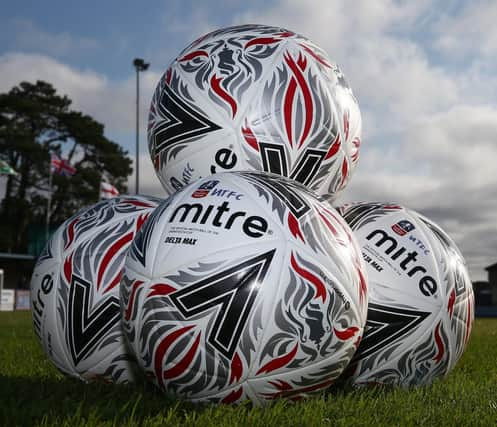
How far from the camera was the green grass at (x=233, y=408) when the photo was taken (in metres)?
3.09

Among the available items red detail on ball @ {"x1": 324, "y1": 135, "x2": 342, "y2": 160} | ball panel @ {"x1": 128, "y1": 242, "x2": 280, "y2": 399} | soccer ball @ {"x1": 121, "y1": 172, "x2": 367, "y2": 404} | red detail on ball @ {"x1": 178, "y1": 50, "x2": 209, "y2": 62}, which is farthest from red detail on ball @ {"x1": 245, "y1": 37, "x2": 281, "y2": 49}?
A: ball panel @ {"x1": 128, "y1": 242, "x2": 280, "y2": 399}

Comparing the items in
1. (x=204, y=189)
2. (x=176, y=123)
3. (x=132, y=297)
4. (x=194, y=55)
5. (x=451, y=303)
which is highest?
(x=194, y=55)

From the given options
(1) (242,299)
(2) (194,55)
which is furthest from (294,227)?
(2) (194,55)

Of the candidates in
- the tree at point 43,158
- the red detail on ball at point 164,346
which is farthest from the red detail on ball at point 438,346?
the tree at point 43,158

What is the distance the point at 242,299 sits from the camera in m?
3.19

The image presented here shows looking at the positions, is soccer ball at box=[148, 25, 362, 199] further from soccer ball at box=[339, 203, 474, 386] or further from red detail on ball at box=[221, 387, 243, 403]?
red detail on ball at box=[221, 387, 243, 403]

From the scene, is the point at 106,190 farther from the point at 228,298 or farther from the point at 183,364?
the point at 228,298

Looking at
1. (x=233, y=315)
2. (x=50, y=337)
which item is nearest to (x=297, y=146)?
(x=233, y=315)

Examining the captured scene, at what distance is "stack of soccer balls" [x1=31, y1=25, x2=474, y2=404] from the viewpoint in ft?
10.6

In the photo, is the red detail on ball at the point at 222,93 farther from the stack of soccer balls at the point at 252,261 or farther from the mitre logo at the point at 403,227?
the mitre logo at the point at 403,227

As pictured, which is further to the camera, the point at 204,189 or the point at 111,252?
the point at 111,252

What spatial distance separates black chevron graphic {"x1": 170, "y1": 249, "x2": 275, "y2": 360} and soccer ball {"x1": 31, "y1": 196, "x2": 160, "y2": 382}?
3.34ft

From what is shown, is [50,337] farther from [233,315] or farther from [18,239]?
[18,239]

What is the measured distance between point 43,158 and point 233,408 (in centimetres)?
4515
